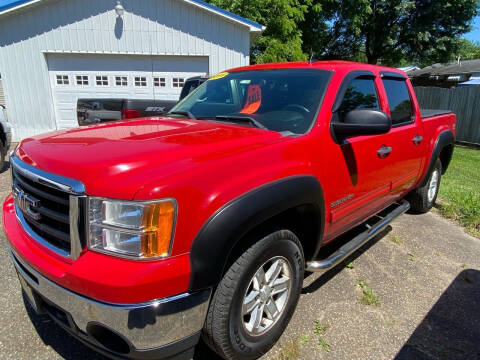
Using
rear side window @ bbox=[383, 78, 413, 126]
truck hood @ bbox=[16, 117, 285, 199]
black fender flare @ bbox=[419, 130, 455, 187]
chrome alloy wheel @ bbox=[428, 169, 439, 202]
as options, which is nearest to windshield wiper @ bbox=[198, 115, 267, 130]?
truck hood @ bbox=[16, 117, 285, 199]

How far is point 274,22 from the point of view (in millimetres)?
14336

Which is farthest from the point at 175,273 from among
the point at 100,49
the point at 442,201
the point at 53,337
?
the point at 100,49

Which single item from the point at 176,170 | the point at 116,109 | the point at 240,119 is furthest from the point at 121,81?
the point at 176,170

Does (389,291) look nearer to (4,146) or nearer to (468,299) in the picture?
(468,299)

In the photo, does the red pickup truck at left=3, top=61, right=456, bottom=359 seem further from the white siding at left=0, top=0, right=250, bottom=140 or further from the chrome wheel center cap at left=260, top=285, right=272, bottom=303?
the white siding at left=0, top=0, right=250, bottom=140

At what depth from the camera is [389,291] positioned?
9.83ft

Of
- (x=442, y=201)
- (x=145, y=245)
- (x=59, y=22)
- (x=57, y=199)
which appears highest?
(x=59, y=22)

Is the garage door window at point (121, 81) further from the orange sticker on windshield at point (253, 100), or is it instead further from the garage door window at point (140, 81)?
the orange sticker on windshield at point (253, 100)

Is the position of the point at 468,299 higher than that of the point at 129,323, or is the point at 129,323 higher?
the point at 129,323

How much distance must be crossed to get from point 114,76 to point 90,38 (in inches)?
47.4

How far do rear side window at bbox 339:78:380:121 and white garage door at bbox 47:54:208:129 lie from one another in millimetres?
8243

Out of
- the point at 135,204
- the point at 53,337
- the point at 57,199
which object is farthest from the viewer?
the point at 53,337

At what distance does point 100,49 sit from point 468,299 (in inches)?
416

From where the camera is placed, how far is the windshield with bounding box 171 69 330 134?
2.49m
